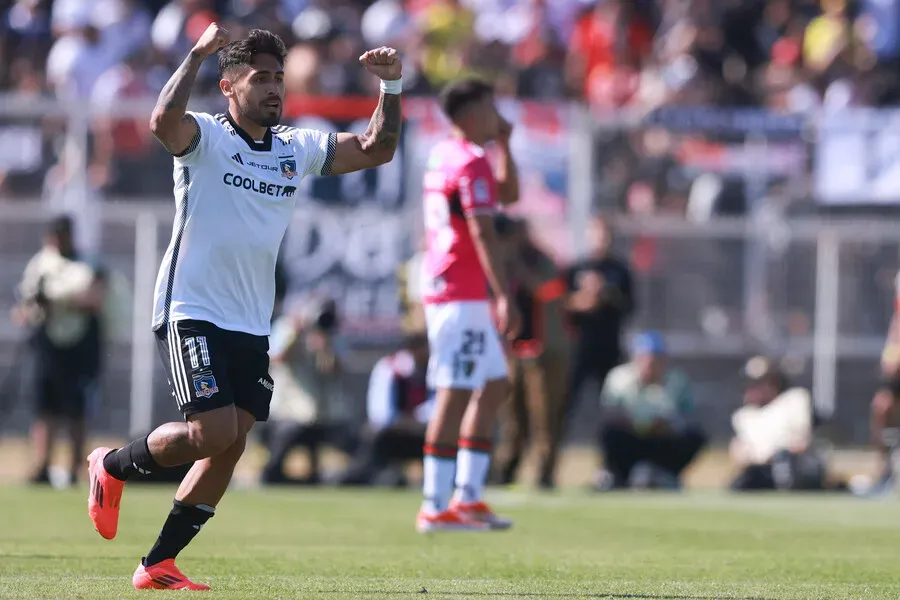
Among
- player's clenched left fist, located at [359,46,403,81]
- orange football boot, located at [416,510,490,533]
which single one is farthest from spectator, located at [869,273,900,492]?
player's clenched left fist, located at [359,46,403,81]

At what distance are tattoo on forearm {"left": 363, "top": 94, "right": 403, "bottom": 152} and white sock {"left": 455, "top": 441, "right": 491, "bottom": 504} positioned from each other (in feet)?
10.8

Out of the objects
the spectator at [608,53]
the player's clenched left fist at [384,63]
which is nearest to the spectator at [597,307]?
the spectator at [608,53]

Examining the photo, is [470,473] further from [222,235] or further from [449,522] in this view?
[222,235]

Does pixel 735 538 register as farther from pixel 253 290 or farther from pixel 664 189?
pixel 664 189

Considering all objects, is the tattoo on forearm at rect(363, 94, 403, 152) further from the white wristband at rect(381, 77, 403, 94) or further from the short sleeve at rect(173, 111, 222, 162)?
the short sleeve at rect(173, 111, 222, 162)

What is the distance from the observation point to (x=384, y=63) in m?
7.99

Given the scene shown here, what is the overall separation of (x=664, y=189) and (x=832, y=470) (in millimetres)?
3474

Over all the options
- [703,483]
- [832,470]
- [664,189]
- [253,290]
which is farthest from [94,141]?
[253,290]

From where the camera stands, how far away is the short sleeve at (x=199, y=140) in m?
7.30

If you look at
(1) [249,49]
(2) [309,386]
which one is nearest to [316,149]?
(1) [249,49]

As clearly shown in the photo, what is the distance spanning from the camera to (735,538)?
35.7 ft

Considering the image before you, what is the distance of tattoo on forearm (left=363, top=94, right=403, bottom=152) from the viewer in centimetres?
802

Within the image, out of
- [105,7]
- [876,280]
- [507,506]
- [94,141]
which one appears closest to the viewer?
[507,506]

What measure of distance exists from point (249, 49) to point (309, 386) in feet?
31.4
